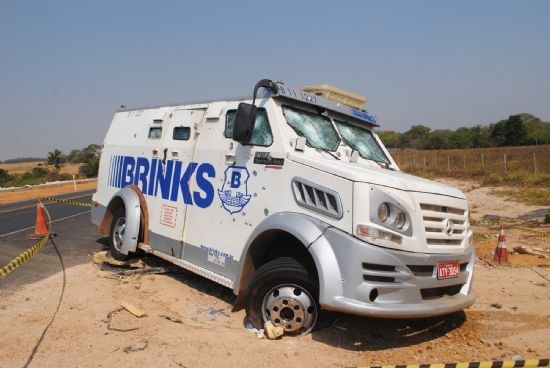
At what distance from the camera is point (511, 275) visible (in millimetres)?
7523

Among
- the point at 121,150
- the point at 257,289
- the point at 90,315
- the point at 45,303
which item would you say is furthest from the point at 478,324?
the point at 121,150

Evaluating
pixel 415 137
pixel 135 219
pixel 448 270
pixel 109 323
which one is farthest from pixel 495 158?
pixel 415 137

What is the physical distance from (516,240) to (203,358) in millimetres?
9057

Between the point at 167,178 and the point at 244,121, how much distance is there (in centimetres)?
193

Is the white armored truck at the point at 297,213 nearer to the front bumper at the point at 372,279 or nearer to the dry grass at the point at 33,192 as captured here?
the front bumper at the point at 372,279

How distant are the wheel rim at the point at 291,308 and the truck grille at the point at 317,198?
0.76m

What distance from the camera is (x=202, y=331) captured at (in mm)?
4816

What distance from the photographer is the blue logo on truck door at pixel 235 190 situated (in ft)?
17.0

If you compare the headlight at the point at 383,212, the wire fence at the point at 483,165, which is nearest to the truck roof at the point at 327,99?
the headlight at the point at 383,212

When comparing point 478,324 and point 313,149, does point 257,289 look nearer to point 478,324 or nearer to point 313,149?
point 313,149

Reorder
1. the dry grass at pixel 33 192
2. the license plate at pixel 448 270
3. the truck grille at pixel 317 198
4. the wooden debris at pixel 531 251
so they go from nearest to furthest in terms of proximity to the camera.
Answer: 1. the truck grille at pixel 317 198
2. the license plate at pixel 448 270
3. the wooden debris at pixel 531 251
4. the dry grass at pixel 33 192

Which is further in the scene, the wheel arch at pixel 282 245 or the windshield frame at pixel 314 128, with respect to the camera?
the windshield frame at pixel 314 128

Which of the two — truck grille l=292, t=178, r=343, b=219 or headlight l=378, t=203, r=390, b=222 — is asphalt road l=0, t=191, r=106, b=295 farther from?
headlight l=378, t=203, r=390, b=222

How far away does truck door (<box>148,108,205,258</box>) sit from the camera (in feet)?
19.9
